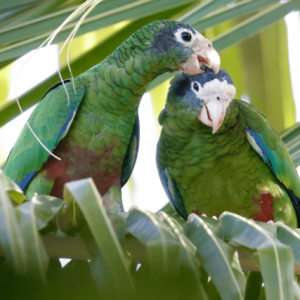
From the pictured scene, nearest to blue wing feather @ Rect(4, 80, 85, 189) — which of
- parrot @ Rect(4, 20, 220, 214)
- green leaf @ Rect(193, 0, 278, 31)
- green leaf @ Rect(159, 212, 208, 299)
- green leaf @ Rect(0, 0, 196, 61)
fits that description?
parrot @ Rect(4, 20, 220, 214)

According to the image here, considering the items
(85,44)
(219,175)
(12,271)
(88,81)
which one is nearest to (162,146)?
(219,175)

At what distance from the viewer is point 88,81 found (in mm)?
1388

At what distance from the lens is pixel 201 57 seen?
4.37ft

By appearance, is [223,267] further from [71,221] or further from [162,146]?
[162,146]

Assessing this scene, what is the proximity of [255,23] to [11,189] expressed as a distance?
3.73 ft

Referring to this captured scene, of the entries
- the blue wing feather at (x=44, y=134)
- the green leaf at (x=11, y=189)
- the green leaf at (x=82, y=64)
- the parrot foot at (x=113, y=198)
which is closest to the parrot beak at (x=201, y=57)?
the green leaf at (x=82, y=64)

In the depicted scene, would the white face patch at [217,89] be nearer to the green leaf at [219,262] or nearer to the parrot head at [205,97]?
the parrot head at [205,97]

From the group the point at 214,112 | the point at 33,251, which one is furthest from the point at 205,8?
the point at 33,251

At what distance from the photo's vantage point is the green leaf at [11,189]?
53cm

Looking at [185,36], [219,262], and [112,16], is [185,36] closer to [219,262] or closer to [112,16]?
[112,16]

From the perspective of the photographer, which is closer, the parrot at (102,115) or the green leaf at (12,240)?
the green leaf at (12,240)

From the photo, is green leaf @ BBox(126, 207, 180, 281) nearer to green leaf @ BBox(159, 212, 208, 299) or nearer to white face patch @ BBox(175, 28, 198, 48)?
green leaf @ BBox(159, 212, 208, 299)

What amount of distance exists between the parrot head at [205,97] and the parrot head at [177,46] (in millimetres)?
83

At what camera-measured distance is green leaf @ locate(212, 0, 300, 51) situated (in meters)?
1.35
